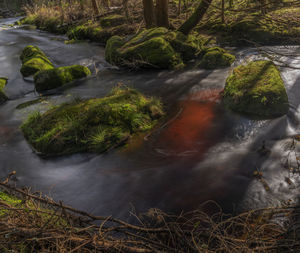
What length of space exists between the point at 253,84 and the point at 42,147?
18.5ft

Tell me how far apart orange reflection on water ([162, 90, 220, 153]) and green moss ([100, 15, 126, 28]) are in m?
11.4

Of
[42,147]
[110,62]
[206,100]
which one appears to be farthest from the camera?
[110,62]

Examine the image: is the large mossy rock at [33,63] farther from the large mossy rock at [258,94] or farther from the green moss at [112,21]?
the large mossy rock at [258,94]

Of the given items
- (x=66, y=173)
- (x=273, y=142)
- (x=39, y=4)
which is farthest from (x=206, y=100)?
(x=39, y=4)

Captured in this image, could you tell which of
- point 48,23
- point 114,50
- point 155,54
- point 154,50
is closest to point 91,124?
point 155,54

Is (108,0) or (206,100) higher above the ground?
(108,0)

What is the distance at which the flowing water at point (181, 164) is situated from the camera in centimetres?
429

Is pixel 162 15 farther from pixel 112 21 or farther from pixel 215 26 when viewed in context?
pixel 112 21

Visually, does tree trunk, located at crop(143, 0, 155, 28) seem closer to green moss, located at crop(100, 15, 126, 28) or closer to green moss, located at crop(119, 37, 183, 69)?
green moss, located at crop(119, 37, 183, 69)

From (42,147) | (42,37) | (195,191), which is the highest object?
(42,37)

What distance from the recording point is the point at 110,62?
38.9ft

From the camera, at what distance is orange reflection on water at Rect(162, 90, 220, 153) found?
562 cm

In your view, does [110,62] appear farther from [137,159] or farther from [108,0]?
[108,0]

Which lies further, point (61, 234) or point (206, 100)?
point (206, 100)
